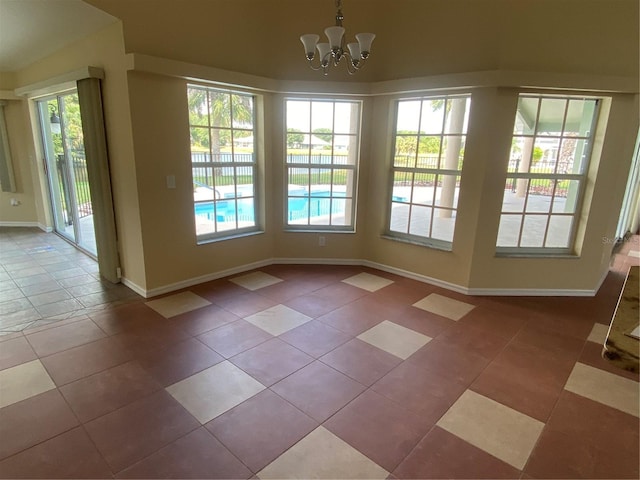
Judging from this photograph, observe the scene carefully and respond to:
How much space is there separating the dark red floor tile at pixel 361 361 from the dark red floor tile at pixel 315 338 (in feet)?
0.24

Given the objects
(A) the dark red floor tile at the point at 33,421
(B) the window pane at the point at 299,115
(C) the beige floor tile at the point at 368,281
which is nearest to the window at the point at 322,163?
(B) the window pane at the point at 299,115

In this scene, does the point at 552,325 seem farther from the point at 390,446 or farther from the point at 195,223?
the point at 195,223

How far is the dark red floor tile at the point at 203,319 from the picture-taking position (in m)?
3.07

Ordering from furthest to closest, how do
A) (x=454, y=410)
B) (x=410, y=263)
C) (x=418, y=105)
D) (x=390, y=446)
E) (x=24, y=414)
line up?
(x=410, y=263) → (x=418, y=105) → (x=454, y=410) → (x=24, y=414) → (x=390, y=446)

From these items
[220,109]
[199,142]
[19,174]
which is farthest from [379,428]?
[19,174]

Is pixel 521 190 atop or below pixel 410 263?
atop

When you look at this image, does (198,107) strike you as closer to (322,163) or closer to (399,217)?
(322,163)

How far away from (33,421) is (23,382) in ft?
1.53

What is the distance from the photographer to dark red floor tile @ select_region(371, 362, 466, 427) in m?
2.17

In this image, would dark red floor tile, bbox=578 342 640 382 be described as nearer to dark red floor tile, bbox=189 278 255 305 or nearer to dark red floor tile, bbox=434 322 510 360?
dark red floor tile, bbox=434 322 510 360

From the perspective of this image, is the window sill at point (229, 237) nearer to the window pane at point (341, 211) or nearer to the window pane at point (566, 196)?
the window pane at point (341, 211)

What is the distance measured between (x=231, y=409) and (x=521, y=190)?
356 cm

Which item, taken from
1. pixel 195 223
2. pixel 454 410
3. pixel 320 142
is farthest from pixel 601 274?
pixel 195 223

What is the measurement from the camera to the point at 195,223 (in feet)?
12.9
